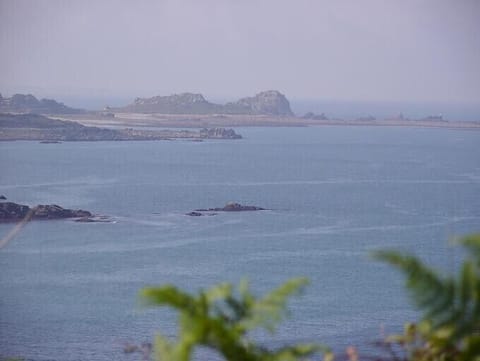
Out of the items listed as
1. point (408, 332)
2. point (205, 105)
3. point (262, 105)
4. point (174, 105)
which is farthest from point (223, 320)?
point (262, 105)

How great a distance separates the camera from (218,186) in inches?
1200

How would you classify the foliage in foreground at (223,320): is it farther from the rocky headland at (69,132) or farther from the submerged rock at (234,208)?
the rocky headland at (69,132)

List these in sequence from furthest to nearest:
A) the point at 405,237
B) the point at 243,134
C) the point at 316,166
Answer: the point at 243,134 → the point at 316,166 → the point at 405,237

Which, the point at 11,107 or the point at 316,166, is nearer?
the point at 316,166

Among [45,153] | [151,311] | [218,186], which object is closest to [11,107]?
[45,153]

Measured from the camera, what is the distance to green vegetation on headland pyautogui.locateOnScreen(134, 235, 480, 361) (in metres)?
1.71

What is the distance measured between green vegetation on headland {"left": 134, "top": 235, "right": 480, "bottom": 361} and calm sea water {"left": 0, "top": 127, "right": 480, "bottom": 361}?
185 inches

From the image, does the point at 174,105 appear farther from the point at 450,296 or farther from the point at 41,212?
the point at 450,296

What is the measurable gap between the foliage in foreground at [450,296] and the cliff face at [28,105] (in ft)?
125

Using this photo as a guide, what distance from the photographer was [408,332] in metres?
1.88

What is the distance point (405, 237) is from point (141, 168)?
14.0m

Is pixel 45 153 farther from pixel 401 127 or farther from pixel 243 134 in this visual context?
pixel 401 127

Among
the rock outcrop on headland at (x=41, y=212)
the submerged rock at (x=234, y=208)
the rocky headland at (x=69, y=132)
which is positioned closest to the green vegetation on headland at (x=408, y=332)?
the rock outcrop on headland at (x=41, y=212)

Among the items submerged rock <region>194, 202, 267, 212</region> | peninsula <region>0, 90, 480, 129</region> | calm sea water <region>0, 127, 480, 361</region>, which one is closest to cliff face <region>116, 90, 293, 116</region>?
peninsula <region>0, 90, 480, 129</region>
